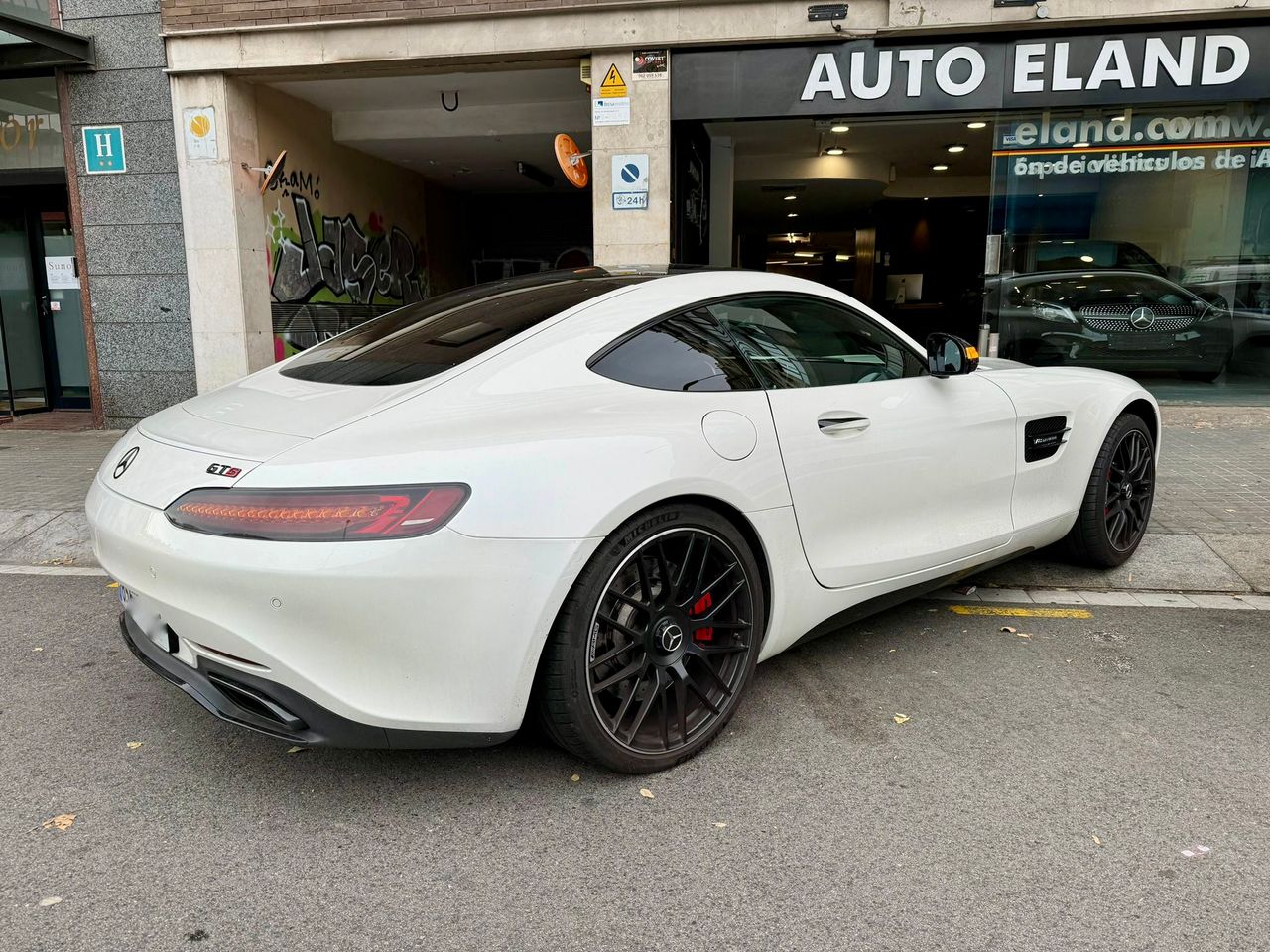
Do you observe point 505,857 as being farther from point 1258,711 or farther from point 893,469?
point 1258,711

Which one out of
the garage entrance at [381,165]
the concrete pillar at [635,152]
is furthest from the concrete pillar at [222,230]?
the concrete pillar at [635,152]

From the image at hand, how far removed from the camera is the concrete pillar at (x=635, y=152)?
28.3ft

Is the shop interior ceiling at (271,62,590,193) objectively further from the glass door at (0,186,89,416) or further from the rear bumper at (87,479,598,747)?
the rear bumper at (87,479,598,747)

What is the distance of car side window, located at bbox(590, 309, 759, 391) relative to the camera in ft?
9.48

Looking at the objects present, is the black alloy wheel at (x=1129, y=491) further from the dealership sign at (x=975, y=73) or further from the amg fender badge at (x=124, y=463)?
the dealership sign at (x=975, y=73)

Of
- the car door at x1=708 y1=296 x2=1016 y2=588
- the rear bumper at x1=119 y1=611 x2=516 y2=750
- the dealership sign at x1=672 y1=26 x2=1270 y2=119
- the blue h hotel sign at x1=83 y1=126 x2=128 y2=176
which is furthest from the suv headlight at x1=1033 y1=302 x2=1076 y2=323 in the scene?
the blue h hotel sign at x1=83 y1=126 x2=128 y2=176

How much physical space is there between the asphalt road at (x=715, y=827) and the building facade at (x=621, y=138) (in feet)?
18.4

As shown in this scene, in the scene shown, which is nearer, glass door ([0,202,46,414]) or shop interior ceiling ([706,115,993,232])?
glass door ([0,202,46,414])

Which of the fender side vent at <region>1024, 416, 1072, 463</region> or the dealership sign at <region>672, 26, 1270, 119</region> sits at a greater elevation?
the dealership sign at <region>672, 26, 1270, 119</region>

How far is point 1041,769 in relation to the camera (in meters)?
2.85

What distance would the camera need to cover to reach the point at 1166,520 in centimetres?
541

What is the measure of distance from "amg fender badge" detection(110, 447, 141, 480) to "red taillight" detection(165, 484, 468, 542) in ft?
2.01

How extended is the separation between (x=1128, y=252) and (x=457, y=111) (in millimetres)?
7734

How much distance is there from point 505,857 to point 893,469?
6.25 ft
